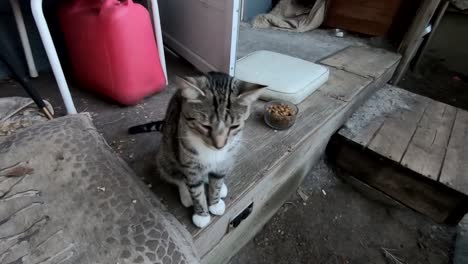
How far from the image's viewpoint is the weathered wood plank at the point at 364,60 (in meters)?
1.87

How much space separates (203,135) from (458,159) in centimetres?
151

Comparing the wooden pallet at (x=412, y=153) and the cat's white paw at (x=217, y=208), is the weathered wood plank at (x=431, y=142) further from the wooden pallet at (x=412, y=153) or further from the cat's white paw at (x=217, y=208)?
the cat's white paw at (x=217, y=208)

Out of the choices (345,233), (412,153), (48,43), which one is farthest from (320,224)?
(48,43)

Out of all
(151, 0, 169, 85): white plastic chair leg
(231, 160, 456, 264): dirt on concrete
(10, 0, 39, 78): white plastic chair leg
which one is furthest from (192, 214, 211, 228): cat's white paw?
(10, 0, 39, 78): white plastic chair leg

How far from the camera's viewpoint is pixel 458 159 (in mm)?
1461

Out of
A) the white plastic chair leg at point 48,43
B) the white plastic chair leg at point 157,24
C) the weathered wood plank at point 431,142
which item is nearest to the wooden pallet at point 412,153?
the weathered wood plank at point 431,142

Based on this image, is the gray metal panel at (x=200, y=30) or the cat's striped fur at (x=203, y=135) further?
the gray metal panel at (x=200, y=30)

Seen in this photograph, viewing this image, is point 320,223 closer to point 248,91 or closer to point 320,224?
point 320,224

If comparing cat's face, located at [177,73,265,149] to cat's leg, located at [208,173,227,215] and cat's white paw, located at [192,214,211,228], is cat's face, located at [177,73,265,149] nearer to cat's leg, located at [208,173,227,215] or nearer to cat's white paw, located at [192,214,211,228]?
cat's leg, located at [208,173,227,215]

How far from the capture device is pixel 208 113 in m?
0.69

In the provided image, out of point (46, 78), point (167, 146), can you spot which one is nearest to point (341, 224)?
point (167, 146)

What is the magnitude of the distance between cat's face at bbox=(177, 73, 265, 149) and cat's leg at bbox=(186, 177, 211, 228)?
0.16 metres

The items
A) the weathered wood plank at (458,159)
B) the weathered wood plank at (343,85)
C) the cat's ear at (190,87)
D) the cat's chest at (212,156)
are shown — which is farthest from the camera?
the weathered wood plank at (343,85)

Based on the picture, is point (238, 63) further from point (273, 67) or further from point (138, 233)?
point (138, 233)
